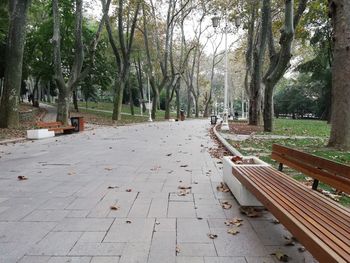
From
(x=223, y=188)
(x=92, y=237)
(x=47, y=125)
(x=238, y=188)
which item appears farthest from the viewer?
(x=47, y=125)

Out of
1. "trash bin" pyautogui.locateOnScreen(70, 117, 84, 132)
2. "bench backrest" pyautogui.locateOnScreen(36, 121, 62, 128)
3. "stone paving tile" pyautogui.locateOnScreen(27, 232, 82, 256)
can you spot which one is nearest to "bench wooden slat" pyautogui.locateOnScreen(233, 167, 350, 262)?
"stone paving tile" pyautogui.locateOnScreen(27, 232, 82, 256)

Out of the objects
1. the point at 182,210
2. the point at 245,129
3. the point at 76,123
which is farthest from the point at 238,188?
the point at 245,129

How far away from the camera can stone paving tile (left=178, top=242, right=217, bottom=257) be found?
3.79 metres

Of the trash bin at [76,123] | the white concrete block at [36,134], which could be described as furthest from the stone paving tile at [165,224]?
the trash bin at [76,123]

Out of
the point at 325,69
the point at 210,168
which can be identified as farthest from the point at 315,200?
the point at 325,69

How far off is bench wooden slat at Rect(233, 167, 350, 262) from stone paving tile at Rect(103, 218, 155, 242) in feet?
4.40

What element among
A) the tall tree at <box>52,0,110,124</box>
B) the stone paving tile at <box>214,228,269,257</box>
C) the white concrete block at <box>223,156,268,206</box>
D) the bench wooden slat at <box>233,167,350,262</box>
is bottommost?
the stone paving tile at <box>214,228,269,257</box>

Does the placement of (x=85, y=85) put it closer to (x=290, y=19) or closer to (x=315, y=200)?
(x=290, y=19)

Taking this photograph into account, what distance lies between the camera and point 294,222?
3.31 meters

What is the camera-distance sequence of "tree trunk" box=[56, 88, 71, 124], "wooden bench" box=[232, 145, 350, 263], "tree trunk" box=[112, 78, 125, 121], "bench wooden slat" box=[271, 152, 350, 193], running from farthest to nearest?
"tree trunk" box=[112, 78, 125, 121]
"tree trunk" box=[56, 88, 71, 124]
"bench wooden slat" box=[271, 152, 350, 193]
"wooden bench" box=[232, 145, 350, 263]

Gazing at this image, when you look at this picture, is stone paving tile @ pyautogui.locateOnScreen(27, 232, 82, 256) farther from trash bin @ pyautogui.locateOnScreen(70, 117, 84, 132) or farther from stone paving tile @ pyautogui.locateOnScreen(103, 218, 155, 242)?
trash bin @ pyautogui.locateOnScreen(70, 117, 84, 132)

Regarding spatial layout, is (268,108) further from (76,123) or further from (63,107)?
(63,107)

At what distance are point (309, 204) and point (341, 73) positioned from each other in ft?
23.9

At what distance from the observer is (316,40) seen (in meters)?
33.5
